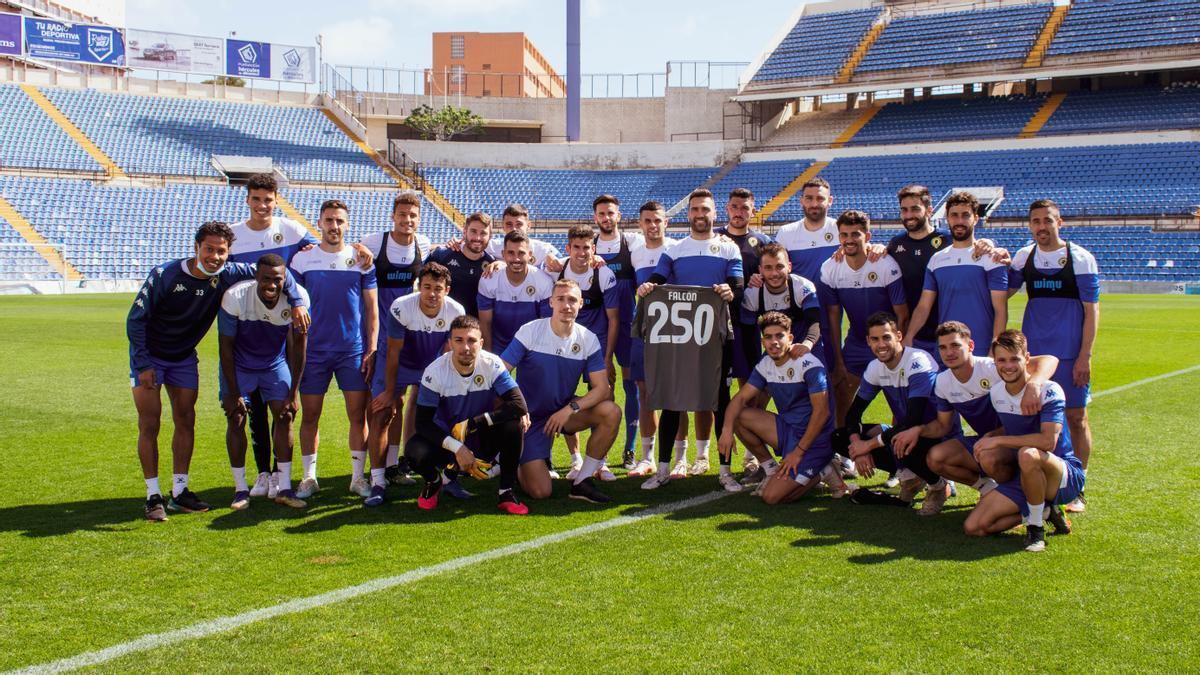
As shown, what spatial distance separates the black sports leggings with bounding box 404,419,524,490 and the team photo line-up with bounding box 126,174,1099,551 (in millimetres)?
18

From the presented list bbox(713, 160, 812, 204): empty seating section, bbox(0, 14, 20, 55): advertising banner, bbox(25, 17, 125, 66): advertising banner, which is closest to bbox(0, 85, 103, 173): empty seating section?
bbox(0, 14, 20, 55): advertising banner

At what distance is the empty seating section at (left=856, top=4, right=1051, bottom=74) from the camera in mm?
40062

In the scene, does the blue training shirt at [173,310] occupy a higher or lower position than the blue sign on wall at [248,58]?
lower

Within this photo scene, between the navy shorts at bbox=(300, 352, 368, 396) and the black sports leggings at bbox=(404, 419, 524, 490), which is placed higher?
the navy shorts at bbox=(300, 352, 368, 396)

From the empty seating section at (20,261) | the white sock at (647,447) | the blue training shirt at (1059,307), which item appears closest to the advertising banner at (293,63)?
the empty seating section at (20,261)

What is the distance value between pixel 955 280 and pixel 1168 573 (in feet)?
8.48

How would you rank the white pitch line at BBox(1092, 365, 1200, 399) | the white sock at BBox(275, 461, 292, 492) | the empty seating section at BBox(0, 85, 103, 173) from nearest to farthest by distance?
the white sock at BBox(275, 461, 292, 492)
the white pitch line at BBox(1092, 365, 1200, 399)
the empty seating section at BBox(0, 85, 103, 173)

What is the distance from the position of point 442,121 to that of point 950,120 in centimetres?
2274

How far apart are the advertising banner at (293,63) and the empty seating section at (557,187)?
804 cm

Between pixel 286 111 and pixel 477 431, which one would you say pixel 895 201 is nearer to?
pixel 286 111

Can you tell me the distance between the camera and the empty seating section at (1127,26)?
37.0 metres

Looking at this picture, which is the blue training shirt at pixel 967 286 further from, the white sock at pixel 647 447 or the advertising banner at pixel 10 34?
the advertising banner at pixel 10 34

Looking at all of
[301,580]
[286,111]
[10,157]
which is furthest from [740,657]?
[286,111]

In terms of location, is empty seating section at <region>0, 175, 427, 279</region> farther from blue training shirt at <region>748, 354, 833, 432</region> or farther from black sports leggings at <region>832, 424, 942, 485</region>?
black sports leggings at <region>832, 424, 942, 485</region>
